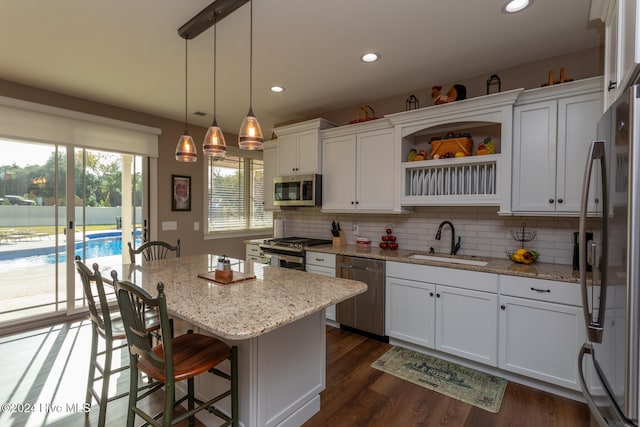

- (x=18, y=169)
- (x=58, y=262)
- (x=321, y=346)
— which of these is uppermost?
(x=18, y=169)

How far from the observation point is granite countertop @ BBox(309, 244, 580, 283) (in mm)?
2225

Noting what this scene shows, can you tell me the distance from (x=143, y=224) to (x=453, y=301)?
3.96 meters

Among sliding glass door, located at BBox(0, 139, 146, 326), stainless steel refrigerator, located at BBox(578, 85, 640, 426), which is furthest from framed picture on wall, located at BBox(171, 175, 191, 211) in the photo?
stainless steel refrigerator, located at BBox(578, 85, 640, 426)

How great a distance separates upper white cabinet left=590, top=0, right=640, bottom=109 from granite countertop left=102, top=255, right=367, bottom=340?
1.51m

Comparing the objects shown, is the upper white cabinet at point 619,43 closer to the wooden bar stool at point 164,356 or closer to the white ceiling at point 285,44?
the white ceiling at point 285,44

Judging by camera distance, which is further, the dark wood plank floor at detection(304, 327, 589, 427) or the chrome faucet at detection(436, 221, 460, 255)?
the chrome faucet at detection(436, 221, 460, 255)

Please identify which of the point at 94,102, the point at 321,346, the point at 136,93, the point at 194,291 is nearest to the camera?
the point at 194,291

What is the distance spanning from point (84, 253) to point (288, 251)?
2.50 m

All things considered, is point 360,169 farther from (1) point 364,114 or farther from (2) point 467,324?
(2) point 467,324

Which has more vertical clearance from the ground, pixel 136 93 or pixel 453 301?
pixel 136 93

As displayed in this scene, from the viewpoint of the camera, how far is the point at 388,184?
335 cm

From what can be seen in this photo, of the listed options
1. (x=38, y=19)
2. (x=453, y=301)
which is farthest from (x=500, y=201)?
(x=38, y=19)

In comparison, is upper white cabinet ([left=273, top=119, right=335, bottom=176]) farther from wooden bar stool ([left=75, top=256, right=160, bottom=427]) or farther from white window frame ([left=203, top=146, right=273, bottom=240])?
wooden bar stool ([left=75, top=256, right=160, bottom=427])

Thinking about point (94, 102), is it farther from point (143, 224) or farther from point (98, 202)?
point (143, 224)
